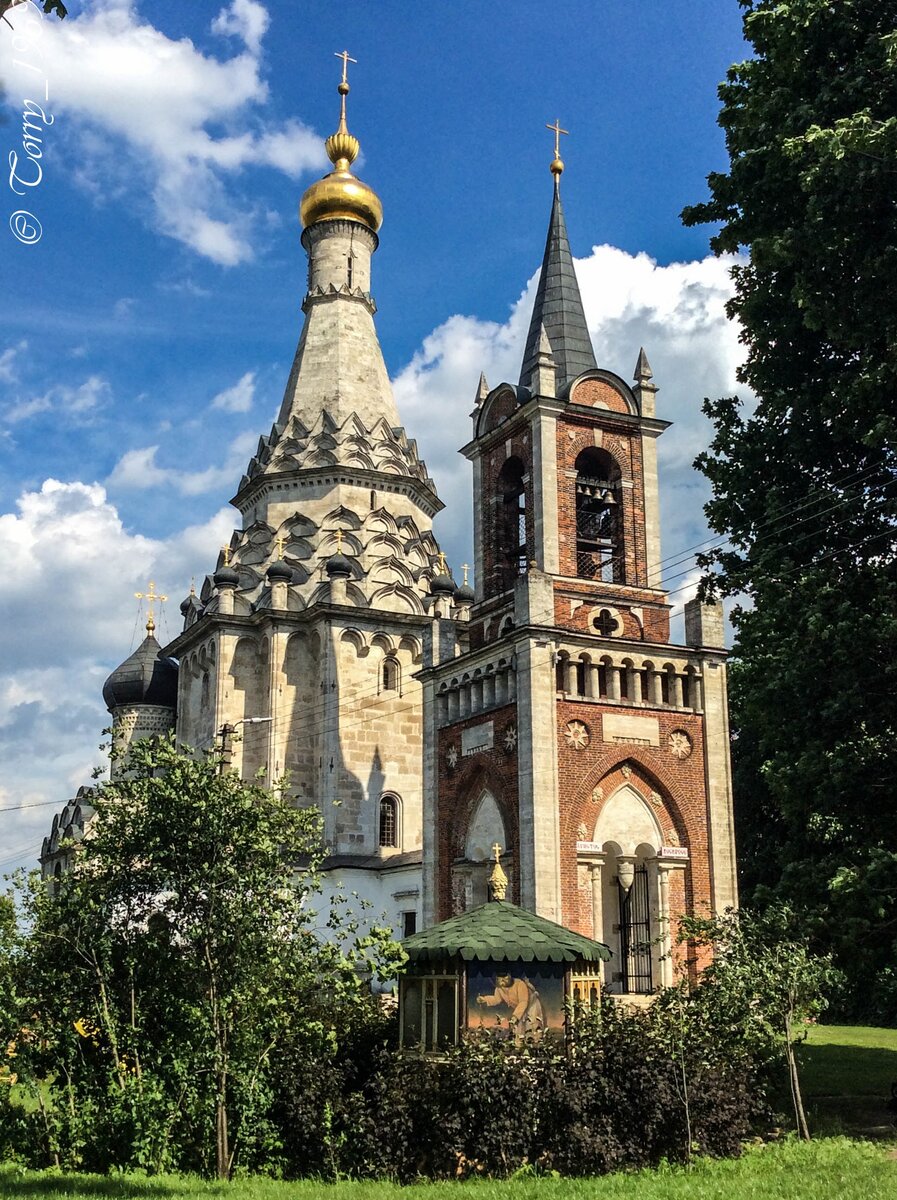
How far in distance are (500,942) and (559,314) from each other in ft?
58.1

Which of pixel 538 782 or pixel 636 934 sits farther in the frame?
pixel 636 934

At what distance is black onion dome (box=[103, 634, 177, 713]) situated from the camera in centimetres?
4247

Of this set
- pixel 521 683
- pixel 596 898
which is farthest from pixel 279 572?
pixel 596 898

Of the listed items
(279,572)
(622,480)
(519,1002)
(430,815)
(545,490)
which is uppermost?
(279,572)

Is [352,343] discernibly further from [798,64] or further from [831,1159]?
[831,1159]

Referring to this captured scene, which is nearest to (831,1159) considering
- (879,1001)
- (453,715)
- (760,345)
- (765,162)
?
(879,1001)

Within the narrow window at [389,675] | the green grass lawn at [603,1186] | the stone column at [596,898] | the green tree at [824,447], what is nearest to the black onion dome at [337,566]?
the narrow window at [389,675]

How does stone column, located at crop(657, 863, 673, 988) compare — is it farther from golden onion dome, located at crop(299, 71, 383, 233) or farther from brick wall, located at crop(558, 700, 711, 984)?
golden onion dome, located at crop(299, 71, 383, 233)

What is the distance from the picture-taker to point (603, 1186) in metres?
12.3

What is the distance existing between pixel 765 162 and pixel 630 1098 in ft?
39.2

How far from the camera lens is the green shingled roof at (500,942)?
1471 centimetres

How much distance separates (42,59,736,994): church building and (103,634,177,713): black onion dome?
13.0ft

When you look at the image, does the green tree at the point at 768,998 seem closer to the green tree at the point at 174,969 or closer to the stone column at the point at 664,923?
the green tree at the point at 174,969

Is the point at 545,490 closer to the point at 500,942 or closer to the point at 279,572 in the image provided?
the point at 279,572
